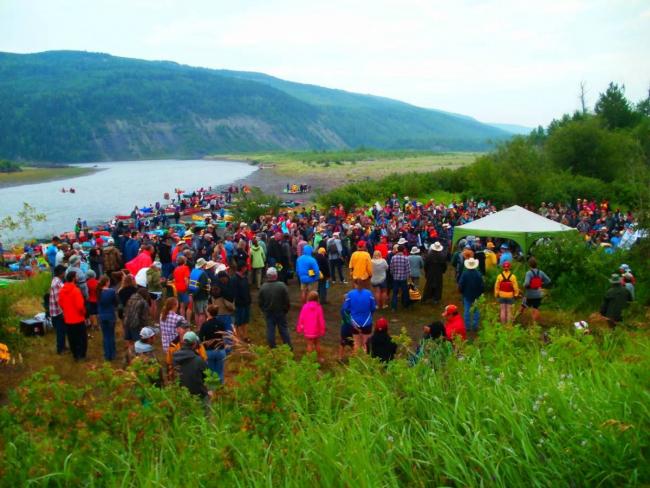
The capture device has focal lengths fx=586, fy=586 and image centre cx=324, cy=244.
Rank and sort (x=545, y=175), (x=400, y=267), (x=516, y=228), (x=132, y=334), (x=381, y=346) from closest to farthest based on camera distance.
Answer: (x=381, y=346)
(x=132, y=334)
(x=400, y=267)
(x=516, y=228)
(x=545, y=175)

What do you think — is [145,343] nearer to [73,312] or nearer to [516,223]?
[73,312]

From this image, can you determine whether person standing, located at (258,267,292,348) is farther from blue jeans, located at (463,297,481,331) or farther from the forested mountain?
the forested mountain

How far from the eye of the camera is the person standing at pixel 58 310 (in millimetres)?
9375

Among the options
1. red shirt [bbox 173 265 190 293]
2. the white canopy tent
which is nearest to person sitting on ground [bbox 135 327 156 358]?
red shirt [bbox 173 265 190 293]

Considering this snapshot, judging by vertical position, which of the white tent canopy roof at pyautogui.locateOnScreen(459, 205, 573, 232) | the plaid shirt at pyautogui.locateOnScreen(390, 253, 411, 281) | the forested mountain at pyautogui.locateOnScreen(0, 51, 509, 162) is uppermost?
the forested mountain at pyautogui.locateOnScreen(0, 51, 509, 162)

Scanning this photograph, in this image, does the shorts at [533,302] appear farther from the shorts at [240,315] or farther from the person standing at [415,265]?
the shorts at [240,315]

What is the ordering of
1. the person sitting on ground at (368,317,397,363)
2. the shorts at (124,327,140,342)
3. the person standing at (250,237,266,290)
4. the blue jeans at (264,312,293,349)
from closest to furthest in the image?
the person sitting on ground at (368,317,397,363) < the shorts at (124,327,140,342) < the blue jeans at (264,312,293,349) < the person standing at (250,237,266,290)

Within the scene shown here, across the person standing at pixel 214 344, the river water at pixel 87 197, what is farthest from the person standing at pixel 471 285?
the river water at pixel 87 197

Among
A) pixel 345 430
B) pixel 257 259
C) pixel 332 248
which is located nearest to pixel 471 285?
pixel 332 248

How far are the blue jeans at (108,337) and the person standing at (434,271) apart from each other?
675cm

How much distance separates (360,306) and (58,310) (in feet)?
15.8

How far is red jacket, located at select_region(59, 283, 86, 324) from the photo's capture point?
9008mm

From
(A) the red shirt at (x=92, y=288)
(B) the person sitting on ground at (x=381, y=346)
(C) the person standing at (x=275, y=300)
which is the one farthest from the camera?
(A) the red shirt at (x=92, y=288)

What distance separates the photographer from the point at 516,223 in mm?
15109
